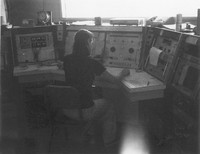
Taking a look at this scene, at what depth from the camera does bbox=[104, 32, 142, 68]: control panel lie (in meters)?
3.12

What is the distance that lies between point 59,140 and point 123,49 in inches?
Answer: 46.4

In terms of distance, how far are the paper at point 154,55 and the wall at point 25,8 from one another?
7.56ft

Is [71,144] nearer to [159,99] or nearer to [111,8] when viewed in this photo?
[159,99]

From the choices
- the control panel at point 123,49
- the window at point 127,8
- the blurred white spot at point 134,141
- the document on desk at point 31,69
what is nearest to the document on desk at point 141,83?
the control panel at point 123,49

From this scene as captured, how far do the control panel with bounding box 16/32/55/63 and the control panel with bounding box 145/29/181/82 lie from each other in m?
1.27

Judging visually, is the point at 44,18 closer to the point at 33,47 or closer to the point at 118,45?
the point at 33,47

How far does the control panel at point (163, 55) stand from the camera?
2.63m

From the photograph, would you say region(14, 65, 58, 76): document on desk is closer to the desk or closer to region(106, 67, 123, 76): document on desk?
the desk

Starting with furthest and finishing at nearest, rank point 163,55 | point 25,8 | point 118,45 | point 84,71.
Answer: point 25,8 → point 118,45 → point 163,55 → point 84,71

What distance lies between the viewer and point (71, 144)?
305 cm

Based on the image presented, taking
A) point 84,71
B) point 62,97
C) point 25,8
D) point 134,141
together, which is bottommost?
point 134,141

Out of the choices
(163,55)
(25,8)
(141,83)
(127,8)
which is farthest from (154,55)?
(25,8)

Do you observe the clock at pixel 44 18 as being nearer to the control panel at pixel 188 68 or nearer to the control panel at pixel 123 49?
the control panel at pixel 123 49

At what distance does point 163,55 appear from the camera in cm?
275
